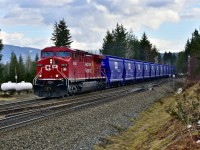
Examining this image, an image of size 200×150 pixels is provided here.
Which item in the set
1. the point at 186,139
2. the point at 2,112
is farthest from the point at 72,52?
the point at 186,139

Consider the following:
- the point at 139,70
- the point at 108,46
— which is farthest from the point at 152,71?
the point at 108,46

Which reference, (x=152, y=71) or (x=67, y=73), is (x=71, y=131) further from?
(x=152, y=71)

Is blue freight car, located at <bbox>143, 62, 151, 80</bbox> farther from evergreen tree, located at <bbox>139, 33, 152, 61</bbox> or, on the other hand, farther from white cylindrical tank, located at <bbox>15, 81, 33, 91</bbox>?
evergreen tree, located at <bbox>139, 33, 152, 61</bbox>

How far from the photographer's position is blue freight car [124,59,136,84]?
2121 inches

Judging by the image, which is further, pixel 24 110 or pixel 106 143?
pixel 24 110

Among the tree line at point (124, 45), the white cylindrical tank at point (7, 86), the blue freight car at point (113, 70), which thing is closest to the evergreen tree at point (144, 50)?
the tree line at point (124, 45)

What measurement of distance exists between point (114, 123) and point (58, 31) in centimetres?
6492

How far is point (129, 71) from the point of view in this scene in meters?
55.3

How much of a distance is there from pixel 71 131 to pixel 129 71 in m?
40.3

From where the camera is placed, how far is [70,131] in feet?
50.8

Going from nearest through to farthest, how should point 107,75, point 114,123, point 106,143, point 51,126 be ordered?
1. point 106,143
2. point 51,126
3. point 114,123
4. point 107,75

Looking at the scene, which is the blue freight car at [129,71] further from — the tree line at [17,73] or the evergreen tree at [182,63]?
the evergreen tree at [182,63]

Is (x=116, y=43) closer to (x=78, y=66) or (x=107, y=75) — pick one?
(x=107, y=75)

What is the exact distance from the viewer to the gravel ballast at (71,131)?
12807mm
